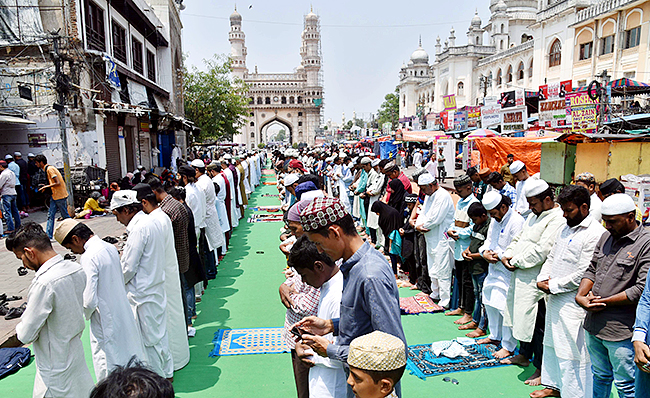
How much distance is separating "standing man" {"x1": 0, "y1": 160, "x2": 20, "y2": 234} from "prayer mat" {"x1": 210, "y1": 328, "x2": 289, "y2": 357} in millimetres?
6894

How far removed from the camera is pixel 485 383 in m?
3.62

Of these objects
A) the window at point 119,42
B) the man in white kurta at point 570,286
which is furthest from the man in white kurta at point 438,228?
the window at point 119,42

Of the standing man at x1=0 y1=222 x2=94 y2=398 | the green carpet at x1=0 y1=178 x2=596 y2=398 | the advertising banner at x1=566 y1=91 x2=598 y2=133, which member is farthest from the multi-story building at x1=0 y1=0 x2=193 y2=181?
the advertising banner at x1=566 y1=91 x2=598 y2=133

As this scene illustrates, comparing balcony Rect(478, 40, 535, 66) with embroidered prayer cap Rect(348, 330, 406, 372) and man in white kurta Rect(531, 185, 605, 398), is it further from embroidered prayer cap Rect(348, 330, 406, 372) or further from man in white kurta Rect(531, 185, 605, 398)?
embroidered prayer cap Rect(348, 330, 406, 372)

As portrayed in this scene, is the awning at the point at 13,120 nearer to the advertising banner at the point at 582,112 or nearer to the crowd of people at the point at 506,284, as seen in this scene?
the crowd of people at the point at 506,284

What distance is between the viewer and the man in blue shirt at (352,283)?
1828mm

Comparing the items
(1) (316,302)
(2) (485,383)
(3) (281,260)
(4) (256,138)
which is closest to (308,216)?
(1) (316,302)

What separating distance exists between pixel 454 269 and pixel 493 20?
1811 inches

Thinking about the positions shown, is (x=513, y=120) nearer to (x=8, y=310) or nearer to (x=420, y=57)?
(x=8, y=310)

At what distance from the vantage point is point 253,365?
3.98m

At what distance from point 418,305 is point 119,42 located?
49.6 feet

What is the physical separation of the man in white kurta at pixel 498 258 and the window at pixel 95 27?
12.4 meters

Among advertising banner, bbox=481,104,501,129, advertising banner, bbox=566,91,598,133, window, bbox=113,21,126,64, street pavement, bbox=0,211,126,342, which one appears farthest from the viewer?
advertising banner, bbox=481,104,501,129

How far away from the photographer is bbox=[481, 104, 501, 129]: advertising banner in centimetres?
2058
